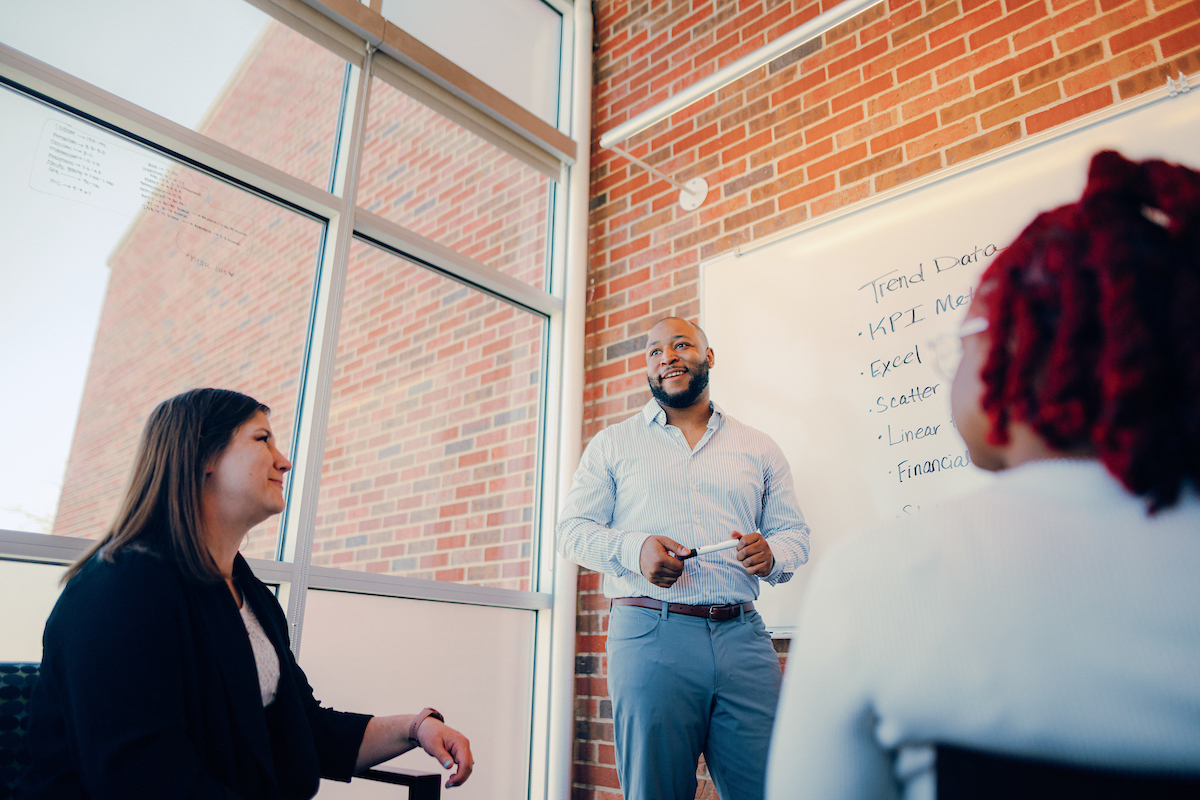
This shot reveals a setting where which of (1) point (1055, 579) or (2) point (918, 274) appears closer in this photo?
(1) point (1055, 579)

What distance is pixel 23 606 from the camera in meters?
1.79

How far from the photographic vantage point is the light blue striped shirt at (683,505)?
199 centimetres

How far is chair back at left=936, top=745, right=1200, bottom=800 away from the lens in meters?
0.46

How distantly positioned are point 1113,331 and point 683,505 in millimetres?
1632

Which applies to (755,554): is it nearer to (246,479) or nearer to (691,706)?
(691,706)

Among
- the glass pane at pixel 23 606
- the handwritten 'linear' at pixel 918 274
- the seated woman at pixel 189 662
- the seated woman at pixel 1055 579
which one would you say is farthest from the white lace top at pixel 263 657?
the handwritten 'linear' at pixel 918 274

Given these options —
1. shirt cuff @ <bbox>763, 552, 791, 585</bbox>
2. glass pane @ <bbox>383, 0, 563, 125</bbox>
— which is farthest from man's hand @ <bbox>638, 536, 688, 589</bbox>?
glass pane @ <bbox>383, 0, 563, 125</bbox>

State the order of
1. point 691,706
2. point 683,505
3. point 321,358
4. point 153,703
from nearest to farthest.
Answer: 1. point 153,703
2. point 691,706
3. point 683,505
4. point 321,358

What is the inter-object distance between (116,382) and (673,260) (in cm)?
191

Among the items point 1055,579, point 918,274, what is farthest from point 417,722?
point 918,274

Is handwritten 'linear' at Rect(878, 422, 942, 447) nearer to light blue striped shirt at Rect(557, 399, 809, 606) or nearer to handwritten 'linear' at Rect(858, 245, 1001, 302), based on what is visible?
light blue striped shirt at Rect(557, 399, 809, 606)

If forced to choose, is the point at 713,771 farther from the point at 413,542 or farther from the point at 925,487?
the point at 413,542

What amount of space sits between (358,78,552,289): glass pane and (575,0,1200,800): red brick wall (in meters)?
0.31

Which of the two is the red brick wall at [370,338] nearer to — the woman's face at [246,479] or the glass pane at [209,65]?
the glass pane at [209,65]
